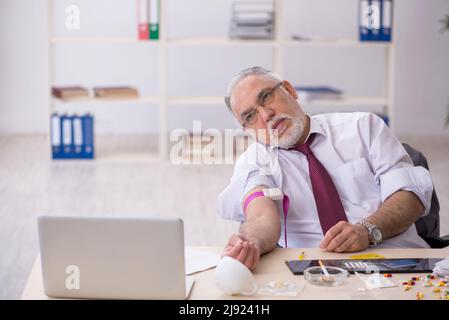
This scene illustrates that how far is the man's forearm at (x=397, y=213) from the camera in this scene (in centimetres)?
229

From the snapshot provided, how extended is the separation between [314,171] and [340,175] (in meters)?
0.09

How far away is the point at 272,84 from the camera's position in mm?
2520

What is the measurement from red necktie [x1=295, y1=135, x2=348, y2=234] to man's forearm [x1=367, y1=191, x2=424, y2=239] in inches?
5.2

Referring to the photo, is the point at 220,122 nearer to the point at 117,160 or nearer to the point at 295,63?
the point at 295,63

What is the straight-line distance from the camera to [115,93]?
5953 mm

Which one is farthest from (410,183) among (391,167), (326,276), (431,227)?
(326,276)

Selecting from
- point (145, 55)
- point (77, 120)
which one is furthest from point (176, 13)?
point (77, 120)

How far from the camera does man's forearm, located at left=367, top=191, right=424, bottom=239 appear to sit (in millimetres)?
2285

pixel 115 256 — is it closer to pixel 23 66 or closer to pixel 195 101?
pixel 195 101

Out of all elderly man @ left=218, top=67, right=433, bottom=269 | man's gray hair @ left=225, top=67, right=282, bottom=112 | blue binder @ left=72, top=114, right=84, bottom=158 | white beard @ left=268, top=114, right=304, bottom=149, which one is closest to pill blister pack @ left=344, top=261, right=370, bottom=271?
elderly man @ left=218, top=67, right=433, bottom=269

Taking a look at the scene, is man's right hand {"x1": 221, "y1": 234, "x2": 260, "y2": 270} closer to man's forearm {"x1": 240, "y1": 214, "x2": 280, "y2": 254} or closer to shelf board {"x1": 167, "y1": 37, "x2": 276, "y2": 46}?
man's forearm {"x1": 240, "y1": 214, "x2": 280, "y2": 254}

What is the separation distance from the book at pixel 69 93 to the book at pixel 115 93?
0.28 ft

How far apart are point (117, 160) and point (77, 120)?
393 millimetres

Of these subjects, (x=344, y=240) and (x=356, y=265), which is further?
(x=344, y=240)
